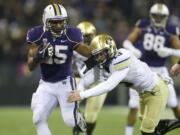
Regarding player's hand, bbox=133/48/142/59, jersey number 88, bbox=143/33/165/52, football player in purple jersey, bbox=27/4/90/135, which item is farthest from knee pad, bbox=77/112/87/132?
jersey number 88, bbox=143/33/165/52

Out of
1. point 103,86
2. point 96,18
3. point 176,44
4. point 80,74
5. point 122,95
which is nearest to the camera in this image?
point 103,86

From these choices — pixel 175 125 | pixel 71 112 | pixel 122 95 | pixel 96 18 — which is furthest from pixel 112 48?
pixel 96 18

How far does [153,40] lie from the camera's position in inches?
358

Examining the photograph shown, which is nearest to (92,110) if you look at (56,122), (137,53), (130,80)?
(137,53)

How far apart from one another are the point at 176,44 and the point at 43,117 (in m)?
2.71

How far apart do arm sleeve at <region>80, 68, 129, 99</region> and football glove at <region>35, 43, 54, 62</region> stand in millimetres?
534

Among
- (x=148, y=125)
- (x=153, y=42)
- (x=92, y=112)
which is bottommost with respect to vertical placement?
(x=92, y=112)

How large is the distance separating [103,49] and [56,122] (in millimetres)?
4434

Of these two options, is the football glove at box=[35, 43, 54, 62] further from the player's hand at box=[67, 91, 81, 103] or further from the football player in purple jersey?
the player's hand at box=[67, 91, 81, 103]

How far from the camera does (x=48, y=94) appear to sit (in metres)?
7.12

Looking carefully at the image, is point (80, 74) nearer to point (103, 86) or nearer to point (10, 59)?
point (103, 86)

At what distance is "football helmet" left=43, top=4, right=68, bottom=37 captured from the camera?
22.7ft

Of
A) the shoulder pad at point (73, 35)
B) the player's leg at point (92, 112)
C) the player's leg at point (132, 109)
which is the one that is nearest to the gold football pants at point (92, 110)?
the player's leg at point (92, 112)

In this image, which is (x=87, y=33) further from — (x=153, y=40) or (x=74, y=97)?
(x=74, y=97)
